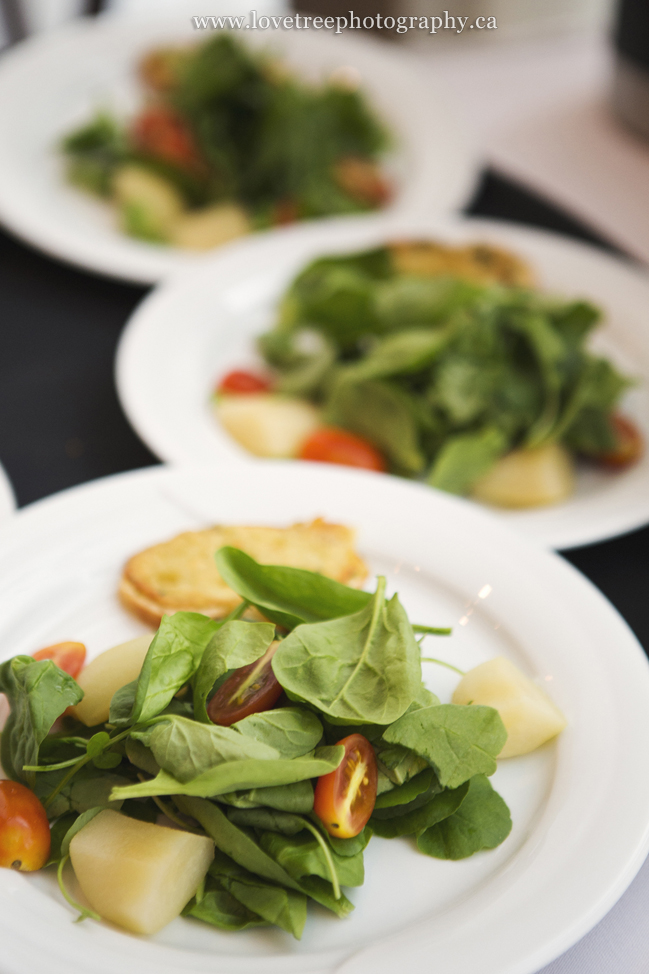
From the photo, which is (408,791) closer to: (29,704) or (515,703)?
(515,703)

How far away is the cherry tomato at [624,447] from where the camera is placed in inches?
65.2

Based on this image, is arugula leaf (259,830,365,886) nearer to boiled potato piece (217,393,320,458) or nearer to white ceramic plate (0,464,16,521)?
white ceramic plate (0,464,16,521)

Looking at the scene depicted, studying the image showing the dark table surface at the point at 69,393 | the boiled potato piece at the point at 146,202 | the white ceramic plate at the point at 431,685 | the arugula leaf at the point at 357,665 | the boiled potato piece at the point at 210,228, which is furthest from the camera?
the boiled potato piece at the point at 210,228

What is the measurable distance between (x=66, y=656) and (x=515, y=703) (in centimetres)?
54

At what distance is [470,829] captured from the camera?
2.97 feet

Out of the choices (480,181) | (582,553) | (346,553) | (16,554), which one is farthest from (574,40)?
(16,554)

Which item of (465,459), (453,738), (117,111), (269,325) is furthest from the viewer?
(117,111)

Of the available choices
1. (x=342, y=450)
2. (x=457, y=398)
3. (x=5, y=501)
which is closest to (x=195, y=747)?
(x=5, y=501)

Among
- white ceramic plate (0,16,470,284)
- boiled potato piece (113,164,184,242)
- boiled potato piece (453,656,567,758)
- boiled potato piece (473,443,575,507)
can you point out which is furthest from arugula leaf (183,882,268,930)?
boiled potato piece (113,164,184,242)

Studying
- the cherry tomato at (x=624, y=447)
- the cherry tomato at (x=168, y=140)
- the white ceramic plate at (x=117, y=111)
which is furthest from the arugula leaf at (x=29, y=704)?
the cherry tomato at (x=168, y=140)

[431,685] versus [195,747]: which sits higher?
[195,747]

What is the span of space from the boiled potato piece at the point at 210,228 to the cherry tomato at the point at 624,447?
47.5 inches

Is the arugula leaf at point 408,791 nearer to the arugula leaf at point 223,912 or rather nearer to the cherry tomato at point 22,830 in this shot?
the arugula leaf at point 223,912

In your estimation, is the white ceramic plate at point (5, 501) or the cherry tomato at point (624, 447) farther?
the cherry tomato at point (624, 447)
